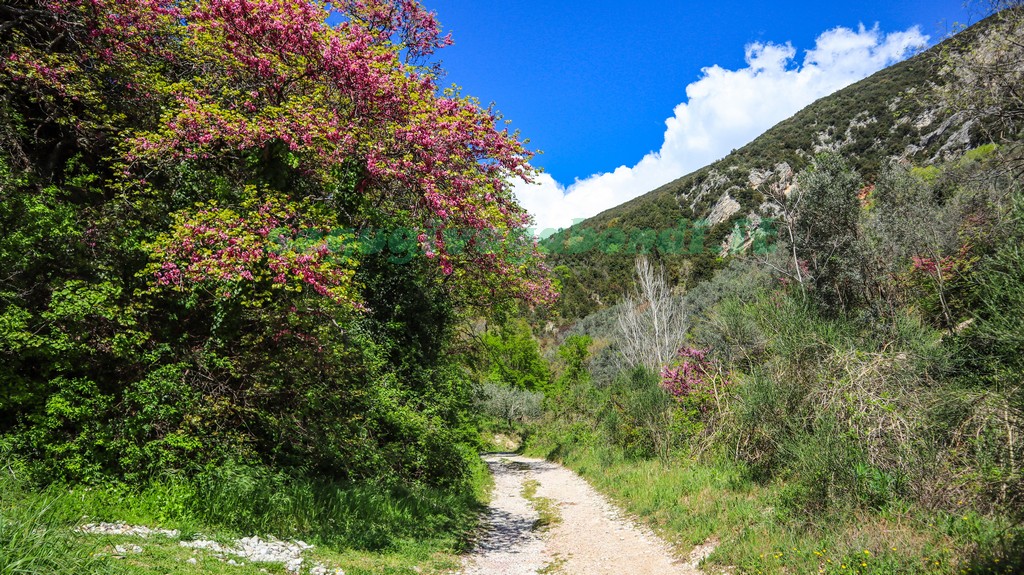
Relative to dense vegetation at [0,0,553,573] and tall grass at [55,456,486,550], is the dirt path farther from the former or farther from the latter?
dense vegetation at [0,0,553,573]

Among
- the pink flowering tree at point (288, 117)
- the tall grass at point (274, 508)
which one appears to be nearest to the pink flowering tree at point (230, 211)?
the pink flowering tree at point (288, 117)

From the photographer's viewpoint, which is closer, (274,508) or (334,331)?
(274,508)

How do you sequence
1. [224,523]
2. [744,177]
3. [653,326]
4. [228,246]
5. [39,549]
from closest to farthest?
1. [39,549]
2. [224,523]
3. [228,246]
4. [653,326]
5. [744,177]

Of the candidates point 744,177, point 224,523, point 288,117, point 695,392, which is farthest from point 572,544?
point 744,177

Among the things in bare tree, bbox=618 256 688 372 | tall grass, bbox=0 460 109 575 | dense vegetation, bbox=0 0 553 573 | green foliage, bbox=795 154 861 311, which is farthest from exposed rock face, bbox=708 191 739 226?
tall grass, bbox=0 460 109 575

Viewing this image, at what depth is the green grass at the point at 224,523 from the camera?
345 centimetres

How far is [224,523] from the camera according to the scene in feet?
18.6

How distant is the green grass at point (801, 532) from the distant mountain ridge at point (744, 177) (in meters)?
25.4

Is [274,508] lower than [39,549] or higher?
A: lower

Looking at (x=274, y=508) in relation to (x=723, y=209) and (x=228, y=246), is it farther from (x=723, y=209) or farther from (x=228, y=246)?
(x=723, y=209)

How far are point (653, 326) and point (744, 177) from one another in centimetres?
3918

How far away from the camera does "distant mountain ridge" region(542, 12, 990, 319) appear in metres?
38.8

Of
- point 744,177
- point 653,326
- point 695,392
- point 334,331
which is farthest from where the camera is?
point 744,177

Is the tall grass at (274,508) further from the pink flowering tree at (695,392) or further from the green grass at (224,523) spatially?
the pink flowering tree at (695,392)
